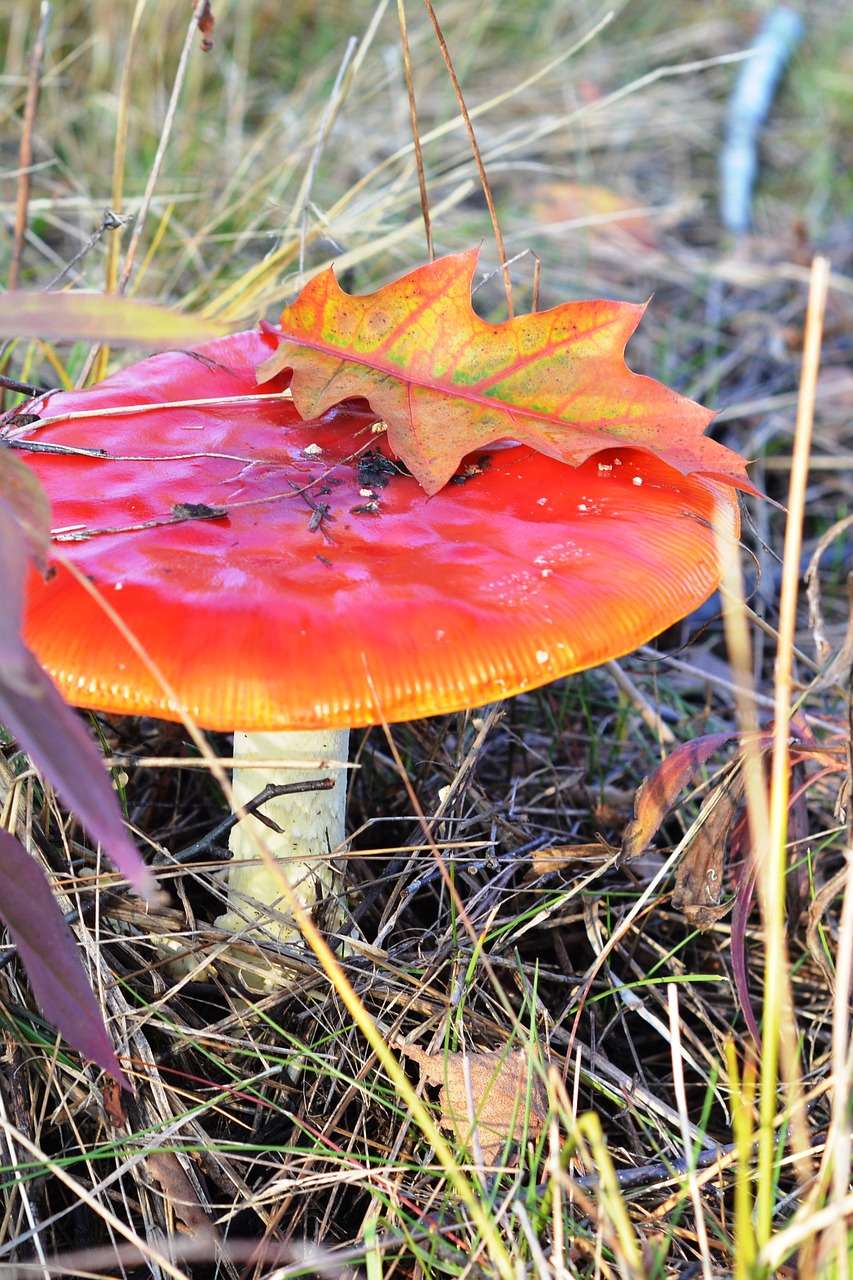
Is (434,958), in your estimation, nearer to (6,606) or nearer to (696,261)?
(6,606)

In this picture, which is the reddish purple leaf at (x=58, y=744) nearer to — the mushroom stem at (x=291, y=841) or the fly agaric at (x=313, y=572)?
the fly agaric at (x=313, y=572)

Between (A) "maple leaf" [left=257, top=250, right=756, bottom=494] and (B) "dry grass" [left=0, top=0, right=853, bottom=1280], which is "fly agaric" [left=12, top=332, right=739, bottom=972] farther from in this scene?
(B) "dry grass" [left=0, top=0, right=853, bottom=1280]

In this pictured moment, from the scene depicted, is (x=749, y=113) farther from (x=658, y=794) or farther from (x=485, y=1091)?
(x=485, y=1091)

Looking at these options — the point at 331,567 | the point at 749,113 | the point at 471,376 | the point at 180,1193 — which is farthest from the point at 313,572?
the point at 749,113

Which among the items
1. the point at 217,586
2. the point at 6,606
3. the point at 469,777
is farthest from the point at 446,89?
the point at 6,606

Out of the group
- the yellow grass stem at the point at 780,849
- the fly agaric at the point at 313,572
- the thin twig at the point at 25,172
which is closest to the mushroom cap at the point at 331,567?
the fly agaric at the point at 313,572

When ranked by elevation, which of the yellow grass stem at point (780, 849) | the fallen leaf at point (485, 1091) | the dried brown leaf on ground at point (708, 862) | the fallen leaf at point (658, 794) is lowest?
the fallen leaf at point (485, 1091)

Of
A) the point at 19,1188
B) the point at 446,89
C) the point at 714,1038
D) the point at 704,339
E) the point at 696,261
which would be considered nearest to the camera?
the point at 19,1188
